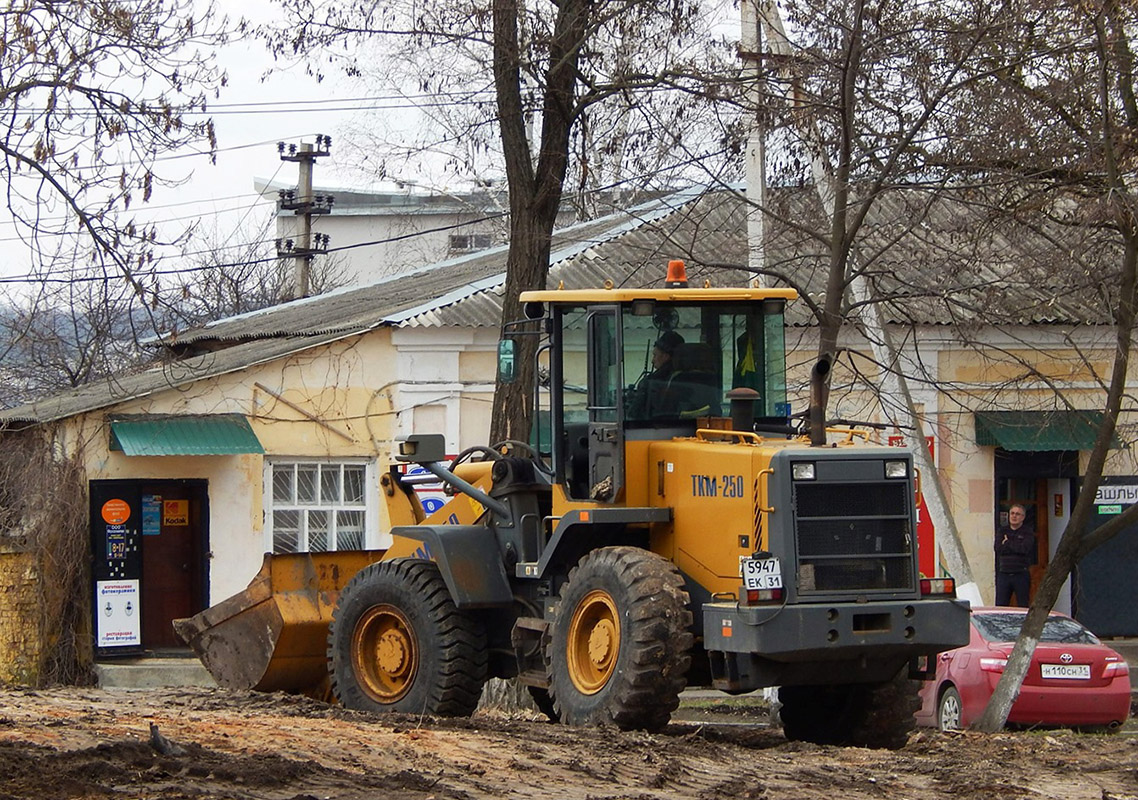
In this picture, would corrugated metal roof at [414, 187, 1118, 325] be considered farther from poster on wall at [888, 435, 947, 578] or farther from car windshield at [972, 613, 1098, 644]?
car windshield at [972, 613, 1098, 644]

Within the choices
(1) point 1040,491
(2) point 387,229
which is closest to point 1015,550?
(1) point 1040,491

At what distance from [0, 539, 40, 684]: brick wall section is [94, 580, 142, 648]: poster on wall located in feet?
2.81

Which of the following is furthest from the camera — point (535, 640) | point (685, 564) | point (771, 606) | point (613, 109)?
point (613, 109)

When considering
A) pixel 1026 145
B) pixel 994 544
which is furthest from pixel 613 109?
pixel 994 544

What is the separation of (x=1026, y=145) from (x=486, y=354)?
932cm

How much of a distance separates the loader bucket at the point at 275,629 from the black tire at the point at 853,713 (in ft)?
12.2

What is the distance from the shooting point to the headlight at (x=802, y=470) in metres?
9.57

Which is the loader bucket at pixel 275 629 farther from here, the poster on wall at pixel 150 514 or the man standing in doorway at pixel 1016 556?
the man standing in doorway at pixel 1016 556

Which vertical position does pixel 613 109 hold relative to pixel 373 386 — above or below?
above

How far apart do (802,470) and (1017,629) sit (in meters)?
6.98

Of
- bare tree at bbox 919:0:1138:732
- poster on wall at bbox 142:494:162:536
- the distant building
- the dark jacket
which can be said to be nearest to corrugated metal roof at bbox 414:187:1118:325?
bare tree at bbox 919:0:1138:732

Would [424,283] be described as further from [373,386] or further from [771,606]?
[771,606]

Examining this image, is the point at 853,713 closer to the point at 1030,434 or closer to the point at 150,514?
the point at 1030,434

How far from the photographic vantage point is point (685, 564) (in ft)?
33.4
